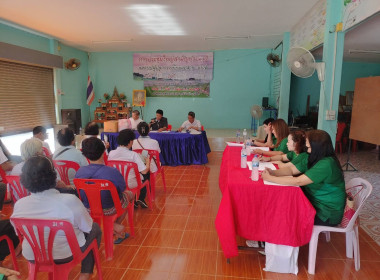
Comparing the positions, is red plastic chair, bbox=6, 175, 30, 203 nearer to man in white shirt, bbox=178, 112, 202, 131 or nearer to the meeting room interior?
the meeting room interior

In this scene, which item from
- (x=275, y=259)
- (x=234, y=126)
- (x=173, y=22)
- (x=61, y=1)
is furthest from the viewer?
(x=234, y=126)

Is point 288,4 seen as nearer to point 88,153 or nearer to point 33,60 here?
point 88,153

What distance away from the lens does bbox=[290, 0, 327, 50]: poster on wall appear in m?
4.34

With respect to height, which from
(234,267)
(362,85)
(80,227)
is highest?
(362,85)

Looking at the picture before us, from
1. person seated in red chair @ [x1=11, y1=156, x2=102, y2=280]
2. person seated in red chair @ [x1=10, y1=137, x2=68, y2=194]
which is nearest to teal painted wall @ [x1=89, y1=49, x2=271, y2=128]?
person seated in red chair @ [x1=10, y1=137, x2=68, y2=194]

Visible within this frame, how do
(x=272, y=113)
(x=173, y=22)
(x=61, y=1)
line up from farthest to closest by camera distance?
(x=272, y=113)
(x=173, y=22)
(x=61, y=1)

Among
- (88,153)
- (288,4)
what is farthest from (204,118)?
(88,153)

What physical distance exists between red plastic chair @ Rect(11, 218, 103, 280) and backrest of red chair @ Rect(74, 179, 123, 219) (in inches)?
23.3

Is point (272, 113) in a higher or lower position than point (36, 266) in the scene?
higher

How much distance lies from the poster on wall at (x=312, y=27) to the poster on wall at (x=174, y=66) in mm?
3855

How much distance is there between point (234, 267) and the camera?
2.26 metres

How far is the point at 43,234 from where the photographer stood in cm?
151

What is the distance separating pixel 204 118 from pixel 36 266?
8.37 meters

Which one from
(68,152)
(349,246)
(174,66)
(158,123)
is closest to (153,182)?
(68,152)
